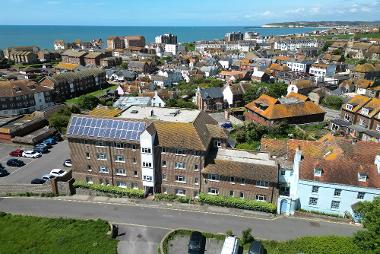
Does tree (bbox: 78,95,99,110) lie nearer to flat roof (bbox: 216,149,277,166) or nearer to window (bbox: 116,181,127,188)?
window (bbox: 116,181,127,188)

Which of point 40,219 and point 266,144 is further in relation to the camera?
point 266,144

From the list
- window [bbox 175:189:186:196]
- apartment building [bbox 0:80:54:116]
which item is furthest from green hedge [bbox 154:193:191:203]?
apartment building [bbox 0:80:54:116]

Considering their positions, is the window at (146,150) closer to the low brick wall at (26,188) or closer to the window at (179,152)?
the window at (179,152)

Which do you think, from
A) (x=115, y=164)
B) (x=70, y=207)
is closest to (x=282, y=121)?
(x=115, y=164)

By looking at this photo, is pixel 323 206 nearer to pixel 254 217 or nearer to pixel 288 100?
pixel 254 217

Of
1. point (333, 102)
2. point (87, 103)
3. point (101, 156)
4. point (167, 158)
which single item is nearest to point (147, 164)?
point (167, 158)

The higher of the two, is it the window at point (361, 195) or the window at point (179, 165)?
the window at point (179, 165)

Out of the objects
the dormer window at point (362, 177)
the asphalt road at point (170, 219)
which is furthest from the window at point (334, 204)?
the dormer window at point (362, 177)

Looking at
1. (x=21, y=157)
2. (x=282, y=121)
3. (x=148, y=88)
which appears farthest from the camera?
(x=148, y=88)
